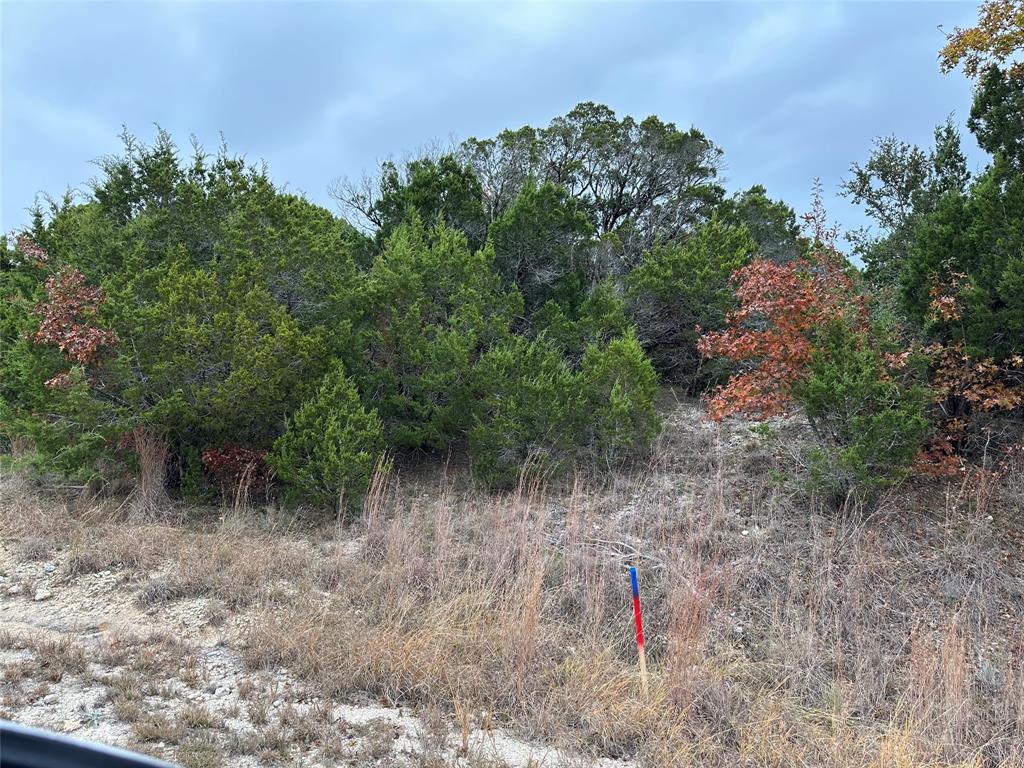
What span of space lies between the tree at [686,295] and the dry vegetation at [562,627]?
154 inches

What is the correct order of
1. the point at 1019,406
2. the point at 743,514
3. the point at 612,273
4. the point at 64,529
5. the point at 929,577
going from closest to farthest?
1. the point at 929,577
2. the point at 64,529
3. the point at 743,514
4. the point at 1019,406
5. the point at 612,273

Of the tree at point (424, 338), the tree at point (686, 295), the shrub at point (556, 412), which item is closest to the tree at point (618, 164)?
the tree at point (686, 295)

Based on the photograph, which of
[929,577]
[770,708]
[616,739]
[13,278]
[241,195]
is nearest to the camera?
[616,739]

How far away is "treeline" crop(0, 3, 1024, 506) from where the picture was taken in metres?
7.45

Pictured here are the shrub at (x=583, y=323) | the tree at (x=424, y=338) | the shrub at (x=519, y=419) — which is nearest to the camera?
the shrub at (x=519, y=419)

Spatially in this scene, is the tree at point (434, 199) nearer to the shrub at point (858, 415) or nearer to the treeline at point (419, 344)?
the treeline at point (419, 344)

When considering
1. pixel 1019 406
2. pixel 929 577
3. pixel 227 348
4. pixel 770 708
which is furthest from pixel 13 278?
pixel 1019 406

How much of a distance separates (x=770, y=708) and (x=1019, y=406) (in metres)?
6.23

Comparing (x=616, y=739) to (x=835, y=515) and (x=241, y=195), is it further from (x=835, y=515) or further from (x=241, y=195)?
(x=241, y=195)

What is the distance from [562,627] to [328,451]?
146 inches

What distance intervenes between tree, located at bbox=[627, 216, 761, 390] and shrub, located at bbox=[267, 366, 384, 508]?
17.7ft

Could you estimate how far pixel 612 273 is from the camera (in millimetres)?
12102

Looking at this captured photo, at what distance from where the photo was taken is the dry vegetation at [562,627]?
3.47 meters

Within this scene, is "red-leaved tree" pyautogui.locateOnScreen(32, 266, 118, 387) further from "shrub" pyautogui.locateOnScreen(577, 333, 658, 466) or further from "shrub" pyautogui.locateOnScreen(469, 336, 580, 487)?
"shrub" pyautogui.locateOnScreen(577, 333, 658, 466)
